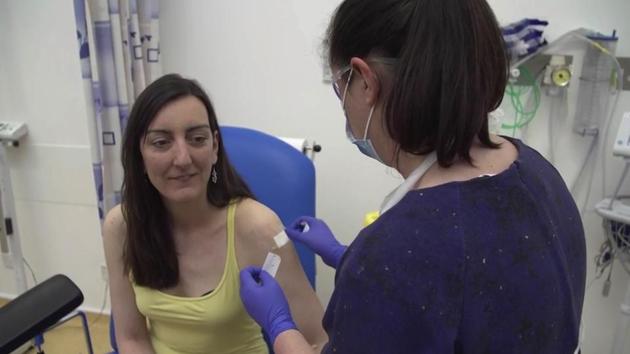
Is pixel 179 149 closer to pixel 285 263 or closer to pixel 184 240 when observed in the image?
pixel 184 240

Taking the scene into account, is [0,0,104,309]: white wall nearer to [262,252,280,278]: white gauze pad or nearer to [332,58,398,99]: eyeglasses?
[262,252,280,278]: white gauze pad

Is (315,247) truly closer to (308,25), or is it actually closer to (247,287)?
(247,287)

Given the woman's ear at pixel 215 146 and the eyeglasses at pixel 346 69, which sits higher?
the eyeglasses at pixel 346 69

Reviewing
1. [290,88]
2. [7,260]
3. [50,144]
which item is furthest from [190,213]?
[7,260]

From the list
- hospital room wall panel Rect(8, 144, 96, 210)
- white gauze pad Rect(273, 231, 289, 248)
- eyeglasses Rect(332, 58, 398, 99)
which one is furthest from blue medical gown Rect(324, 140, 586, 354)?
hospital room wall panel Rect(8, 144, 96, 210)

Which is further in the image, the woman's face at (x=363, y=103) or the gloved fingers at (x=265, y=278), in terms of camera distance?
the gloved fingers at (x=265, y=278)

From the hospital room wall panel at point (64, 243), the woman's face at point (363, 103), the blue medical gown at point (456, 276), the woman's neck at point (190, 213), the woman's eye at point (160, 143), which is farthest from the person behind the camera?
the hospital room wall panel at point (64, 243)

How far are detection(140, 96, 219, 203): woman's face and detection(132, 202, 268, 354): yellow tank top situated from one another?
152 millimetres

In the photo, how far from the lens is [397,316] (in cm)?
60

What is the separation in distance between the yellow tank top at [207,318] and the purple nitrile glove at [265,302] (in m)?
0.12

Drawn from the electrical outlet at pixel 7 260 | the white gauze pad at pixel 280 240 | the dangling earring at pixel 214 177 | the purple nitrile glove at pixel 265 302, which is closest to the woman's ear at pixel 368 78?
the purple nitrile glove at pixel 265 302

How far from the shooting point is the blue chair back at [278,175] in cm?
155

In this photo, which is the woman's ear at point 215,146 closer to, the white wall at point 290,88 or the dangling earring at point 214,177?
the dangling earring at point 214,177

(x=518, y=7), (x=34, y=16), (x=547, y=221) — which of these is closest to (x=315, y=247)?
(x=547, y=221)
